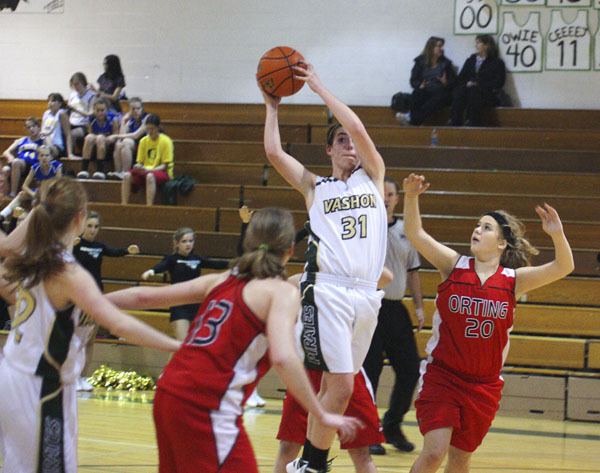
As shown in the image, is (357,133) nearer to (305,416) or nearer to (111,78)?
(305,416)

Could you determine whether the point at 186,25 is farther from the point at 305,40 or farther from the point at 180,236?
the point at 180,236

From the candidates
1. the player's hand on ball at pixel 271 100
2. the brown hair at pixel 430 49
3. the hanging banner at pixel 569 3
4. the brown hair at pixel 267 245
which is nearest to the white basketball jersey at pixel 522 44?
the hanging banner at pixel 569 3

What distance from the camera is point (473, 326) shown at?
4809 millimetres

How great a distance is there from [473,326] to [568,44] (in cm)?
882

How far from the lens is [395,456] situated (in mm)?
6836

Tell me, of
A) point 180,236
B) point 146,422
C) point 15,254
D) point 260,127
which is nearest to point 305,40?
point 260,127

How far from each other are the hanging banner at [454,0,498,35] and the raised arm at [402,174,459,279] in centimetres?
857

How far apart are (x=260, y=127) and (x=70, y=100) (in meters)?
2.70

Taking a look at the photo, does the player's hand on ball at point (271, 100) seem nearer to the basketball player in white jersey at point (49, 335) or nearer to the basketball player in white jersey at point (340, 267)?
the basketball player in white jersey at point (340, 267)

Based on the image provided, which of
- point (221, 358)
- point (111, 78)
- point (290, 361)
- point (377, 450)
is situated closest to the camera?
point (290, 361)

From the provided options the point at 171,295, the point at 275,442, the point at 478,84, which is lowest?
the point at 275,442

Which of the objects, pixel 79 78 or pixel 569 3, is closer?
pixel 569 3

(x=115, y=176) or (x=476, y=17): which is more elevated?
(x=476, y=17)

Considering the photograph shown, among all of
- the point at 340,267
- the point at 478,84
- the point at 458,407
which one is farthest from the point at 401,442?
the point at 478,84
